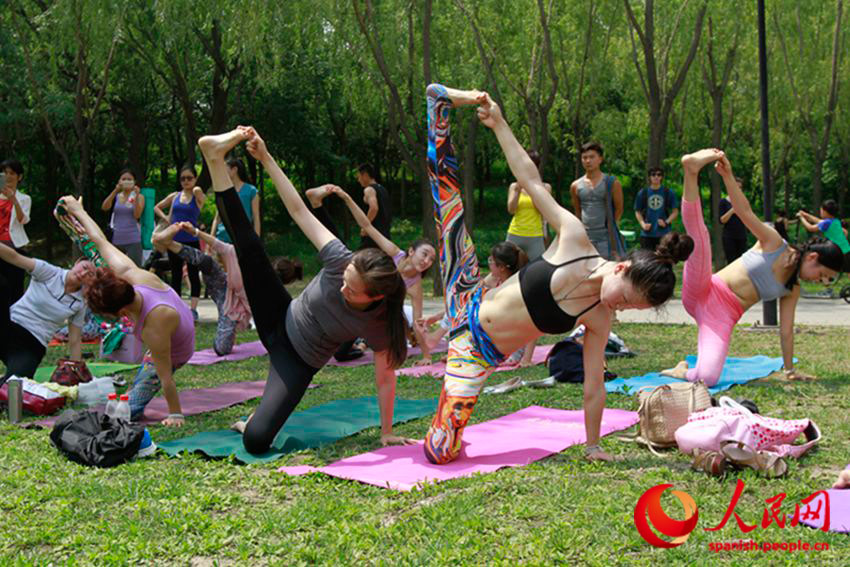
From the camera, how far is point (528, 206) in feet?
31.3

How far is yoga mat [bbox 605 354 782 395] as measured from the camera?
21.0 ft

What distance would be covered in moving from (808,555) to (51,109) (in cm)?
1864

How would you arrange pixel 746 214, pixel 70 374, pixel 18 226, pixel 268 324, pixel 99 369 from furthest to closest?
pixel 18 226 < pixel 99 369 < pixel 70 374 < pixel 746 214 < pixel 268 324

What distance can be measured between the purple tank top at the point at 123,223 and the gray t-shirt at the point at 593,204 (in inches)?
220

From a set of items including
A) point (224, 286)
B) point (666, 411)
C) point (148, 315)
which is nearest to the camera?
point (666, 411)

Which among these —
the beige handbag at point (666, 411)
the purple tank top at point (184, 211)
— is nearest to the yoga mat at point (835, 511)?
the beige handbag at point (666, 411)

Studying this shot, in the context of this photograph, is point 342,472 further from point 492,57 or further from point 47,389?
point 492,57

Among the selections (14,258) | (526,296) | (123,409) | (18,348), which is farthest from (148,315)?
(526,296)

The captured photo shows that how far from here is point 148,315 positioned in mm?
5266

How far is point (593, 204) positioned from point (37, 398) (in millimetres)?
5702

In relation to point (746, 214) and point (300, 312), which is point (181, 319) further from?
point (746, 214)

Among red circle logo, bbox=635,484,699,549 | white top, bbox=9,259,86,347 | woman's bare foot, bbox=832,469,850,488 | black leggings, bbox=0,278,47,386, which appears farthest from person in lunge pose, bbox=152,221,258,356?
woman's bare foot, bbox=832,469,850,488

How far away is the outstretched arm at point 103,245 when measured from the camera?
18.8ft

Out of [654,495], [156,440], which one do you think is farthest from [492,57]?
[654,495]
